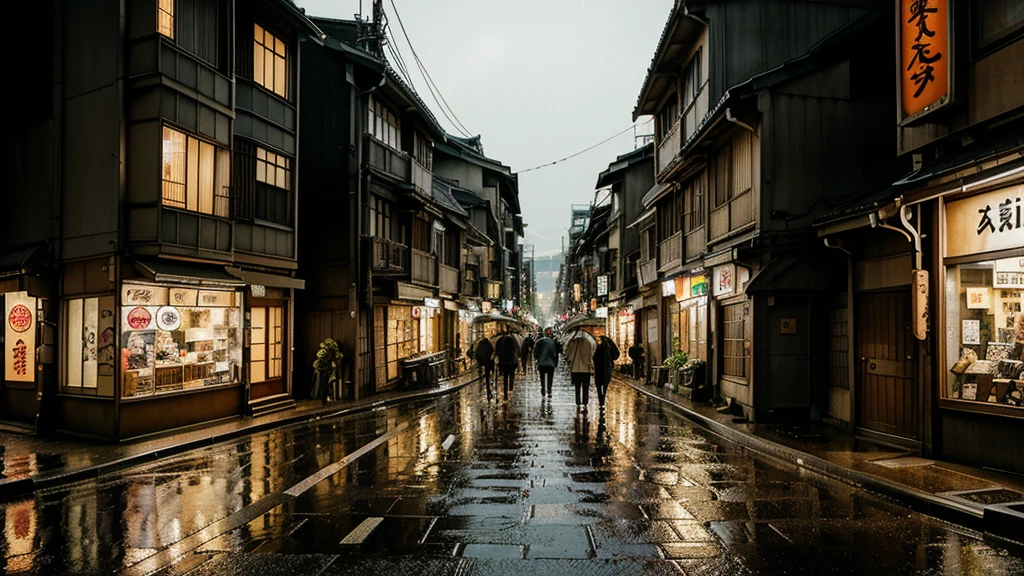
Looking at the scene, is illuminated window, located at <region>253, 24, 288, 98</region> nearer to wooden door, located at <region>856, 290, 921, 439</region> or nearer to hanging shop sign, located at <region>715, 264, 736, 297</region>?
hanging shop sign, located at <region>715, 264, 736, 297</region>

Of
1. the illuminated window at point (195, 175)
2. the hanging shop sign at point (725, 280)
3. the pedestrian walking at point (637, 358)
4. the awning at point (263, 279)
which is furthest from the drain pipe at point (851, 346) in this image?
the pedestrian walking at point (637, 358)

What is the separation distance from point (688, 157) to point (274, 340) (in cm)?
1430

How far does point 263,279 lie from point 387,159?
32.6 ft

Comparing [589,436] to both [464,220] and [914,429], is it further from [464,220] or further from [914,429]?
[464,220]

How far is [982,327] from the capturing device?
1070 cm

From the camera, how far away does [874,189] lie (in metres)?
15.6

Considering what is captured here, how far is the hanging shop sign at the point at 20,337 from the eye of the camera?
16.6m

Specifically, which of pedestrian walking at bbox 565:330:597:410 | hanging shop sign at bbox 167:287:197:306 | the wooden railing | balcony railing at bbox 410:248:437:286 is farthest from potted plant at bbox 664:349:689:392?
hanging shop sign at bbox 167:287:197:306

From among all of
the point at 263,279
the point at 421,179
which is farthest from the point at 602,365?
the point at 421,179

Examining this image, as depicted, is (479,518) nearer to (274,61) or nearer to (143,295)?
(143,295)

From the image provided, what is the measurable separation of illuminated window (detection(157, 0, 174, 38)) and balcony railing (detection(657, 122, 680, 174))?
16.1 metres

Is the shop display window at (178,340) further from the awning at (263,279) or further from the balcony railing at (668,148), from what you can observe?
the balcony railing at (668,148)

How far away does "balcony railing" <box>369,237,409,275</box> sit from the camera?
78.9 feet

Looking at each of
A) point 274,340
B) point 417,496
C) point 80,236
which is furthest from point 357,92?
point 417,496
